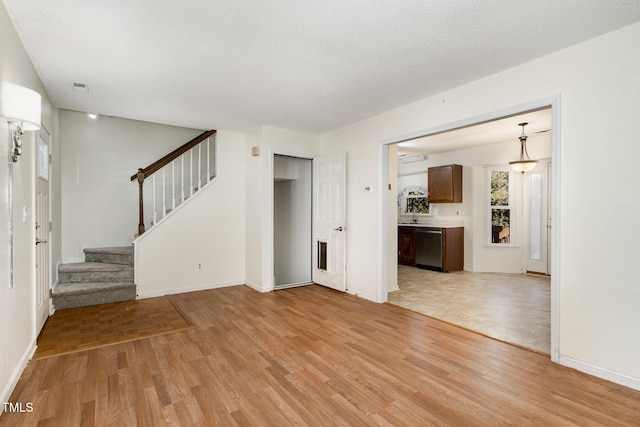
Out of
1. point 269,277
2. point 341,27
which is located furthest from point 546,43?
point 269,277

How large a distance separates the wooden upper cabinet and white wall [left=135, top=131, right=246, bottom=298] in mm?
4303

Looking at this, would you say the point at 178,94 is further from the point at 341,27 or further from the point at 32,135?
the point at 341,27

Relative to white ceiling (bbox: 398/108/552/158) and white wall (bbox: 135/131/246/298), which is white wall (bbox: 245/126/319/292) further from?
white ceiling (bbox: 398/108/552/158)

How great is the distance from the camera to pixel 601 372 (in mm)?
2432

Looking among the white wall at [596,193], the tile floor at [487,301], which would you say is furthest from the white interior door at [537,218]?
the white wall at [596,193]

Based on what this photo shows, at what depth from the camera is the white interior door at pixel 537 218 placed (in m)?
6.21

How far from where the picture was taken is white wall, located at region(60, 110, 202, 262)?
191 inches

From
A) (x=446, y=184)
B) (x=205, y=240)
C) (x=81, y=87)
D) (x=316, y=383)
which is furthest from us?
(x=446, y=184)

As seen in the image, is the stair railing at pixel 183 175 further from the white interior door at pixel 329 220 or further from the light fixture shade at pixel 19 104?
the light fixture shade at pixel 19 104

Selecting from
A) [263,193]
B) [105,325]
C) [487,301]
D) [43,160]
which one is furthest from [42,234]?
[487,301]

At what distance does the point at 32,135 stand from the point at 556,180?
473 centimetres

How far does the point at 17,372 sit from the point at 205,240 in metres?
2.95

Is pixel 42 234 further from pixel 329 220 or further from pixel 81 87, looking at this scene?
pixel 329 220

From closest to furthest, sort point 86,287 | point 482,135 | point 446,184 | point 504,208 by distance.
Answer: point 86,287 → point 482,135 → point 504,208 → point 446,184
